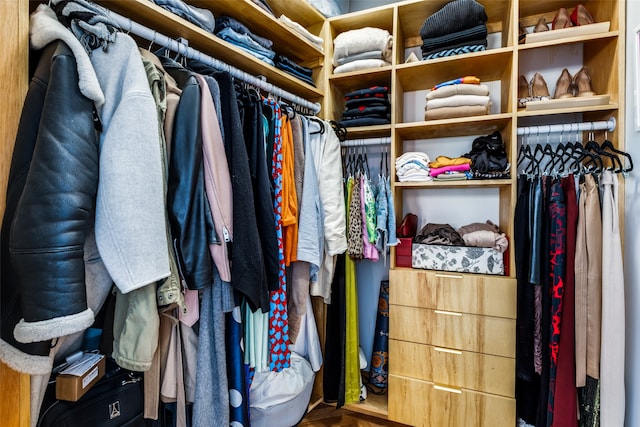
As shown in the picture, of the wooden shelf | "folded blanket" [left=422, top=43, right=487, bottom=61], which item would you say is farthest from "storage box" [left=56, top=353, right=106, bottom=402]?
"folded blanket" [left=422, top=43, right=487, bottom=61]

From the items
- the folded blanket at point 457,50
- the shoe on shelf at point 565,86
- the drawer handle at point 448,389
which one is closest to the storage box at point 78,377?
the drawer handle at point 448,389

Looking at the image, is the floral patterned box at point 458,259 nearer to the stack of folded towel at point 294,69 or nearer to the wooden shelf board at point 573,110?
the wooden shelf board at point 573,110

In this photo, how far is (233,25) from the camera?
1408mm

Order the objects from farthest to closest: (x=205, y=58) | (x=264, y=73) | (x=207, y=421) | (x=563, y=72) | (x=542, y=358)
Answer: (x=563, y=72), (x=264, y=73), (x=542, y=358), (x=205, y=58), (x=207, y=421)

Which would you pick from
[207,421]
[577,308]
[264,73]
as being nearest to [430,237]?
[577,308]

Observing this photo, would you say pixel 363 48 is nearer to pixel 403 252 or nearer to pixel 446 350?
pixel 403 252

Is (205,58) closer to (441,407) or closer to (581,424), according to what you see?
(441,407)

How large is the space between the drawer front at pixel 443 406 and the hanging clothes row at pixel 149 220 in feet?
2.64

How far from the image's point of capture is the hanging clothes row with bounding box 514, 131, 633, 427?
1248 mm

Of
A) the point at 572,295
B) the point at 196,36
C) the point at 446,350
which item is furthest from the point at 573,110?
the point at 196,36

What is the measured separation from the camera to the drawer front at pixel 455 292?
1.54 m

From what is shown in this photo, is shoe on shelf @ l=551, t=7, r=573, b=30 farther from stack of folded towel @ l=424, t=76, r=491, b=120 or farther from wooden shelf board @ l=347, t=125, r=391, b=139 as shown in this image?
wooden shelf board @ l=347, t=125, r=391, b=139

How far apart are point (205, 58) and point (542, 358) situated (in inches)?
74.5

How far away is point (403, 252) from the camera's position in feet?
5.90
